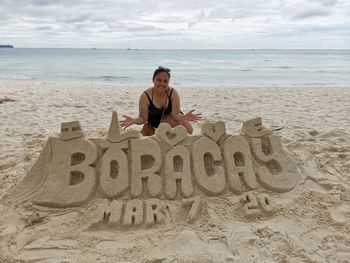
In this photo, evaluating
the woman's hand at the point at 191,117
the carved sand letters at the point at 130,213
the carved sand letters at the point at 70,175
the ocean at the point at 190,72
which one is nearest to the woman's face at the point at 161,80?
the woman's hand at the point at 191,117

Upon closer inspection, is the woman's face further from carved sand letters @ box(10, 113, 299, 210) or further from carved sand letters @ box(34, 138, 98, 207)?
carved sand letters @ box(34, 138, 98, 207)

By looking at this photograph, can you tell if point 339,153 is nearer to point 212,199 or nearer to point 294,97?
point 212,199

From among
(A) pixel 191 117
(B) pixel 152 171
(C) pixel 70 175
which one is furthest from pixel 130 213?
(A) pixel 191 117

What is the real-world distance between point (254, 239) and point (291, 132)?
301 cm

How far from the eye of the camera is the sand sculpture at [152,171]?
3008 mm

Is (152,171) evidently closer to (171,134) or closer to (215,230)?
(171,134)

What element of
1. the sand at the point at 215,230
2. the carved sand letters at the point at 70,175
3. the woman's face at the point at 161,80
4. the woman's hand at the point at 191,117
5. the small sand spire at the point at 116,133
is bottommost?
the sand at the point at 215,230

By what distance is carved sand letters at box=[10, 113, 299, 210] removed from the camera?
3045mm

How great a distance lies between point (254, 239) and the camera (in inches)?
102

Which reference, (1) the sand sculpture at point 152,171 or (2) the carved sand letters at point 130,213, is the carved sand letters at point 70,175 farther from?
(2) the carved sand letters at point 130,213

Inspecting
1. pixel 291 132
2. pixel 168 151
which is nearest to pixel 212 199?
pixel 168 151

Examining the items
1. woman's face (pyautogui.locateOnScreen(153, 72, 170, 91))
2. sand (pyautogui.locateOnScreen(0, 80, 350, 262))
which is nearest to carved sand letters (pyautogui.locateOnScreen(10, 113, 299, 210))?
sand (pyautogui.locateOnScreen(0, 80, 350, 262))

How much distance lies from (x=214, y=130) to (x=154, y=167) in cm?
67

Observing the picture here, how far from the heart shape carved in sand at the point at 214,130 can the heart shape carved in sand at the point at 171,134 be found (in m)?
0.19
